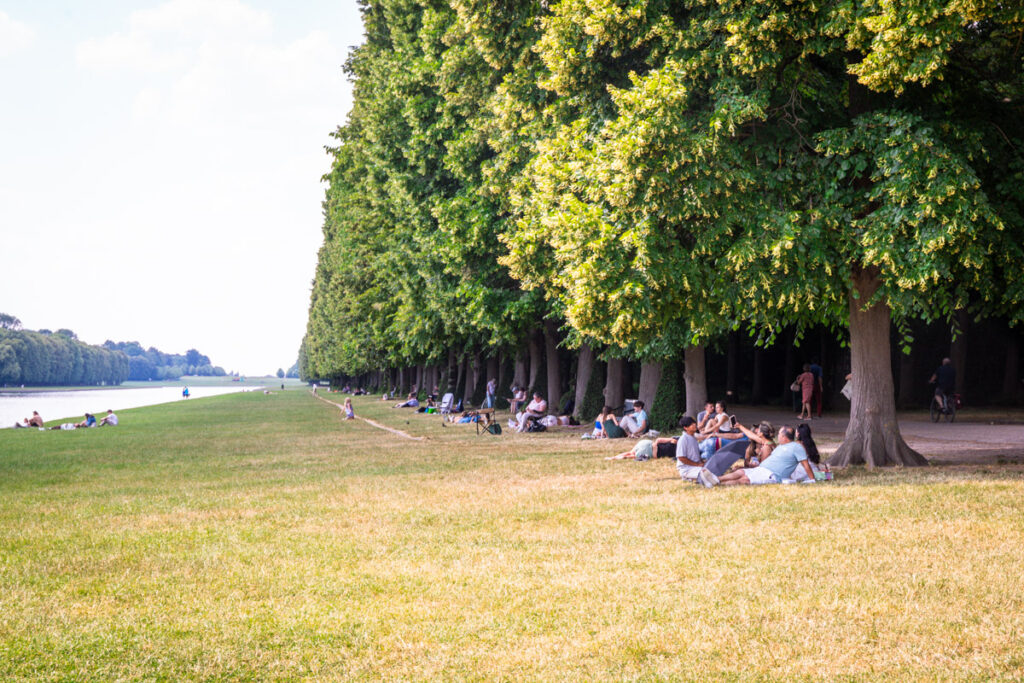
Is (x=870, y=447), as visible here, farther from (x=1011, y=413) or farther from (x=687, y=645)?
(x=1011, y=413)

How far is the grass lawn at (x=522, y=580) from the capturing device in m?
6.27

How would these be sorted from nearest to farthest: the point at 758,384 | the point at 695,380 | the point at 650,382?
the point at 695,380 → the point at 650,382 → the point at 758,384

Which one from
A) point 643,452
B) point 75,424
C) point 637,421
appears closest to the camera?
point 643,452

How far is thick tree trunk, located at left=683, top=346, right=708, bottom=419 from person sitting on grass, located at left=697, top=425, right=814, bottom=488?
9.96 m

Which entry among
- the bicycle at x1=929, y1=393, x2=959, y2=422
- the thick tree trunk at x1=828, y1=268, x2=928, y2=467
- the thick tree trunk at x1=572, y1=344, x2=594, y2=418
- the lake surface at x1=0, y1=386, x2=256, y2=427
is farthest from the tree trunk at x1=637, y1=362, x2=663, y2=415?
the lake surface at x1=0, y1=386, x2=256, y2=427

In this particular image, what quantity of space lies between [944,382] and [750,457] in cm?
1618

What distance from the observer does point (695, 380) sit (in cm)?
2492

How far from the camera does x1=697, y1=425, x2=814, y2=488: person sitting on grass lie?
47.4ft

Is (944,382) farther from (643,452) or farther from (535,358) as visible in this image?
(535,358)

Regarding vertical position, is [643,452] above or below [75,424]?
above

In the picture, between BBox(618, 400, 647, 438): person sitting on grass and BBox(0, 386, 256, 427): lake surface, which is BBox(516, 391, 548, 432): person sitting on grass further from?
BBox(0, 386, 256, 427): lake surface

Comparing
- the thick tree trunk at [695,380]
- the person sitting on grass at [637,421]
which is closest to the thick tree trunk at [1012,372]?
the thick tree trunk at [695,380]

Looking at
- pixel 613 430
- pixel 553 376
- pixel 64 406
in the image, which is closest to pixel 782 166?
pixel 613 430

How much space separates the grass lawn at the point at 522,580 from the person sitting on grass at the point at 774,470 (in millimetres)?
676
